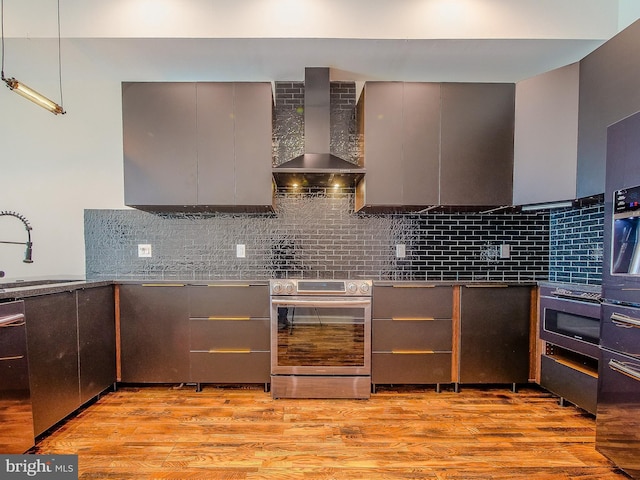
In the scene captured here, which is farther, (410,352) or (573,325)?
(410,352)

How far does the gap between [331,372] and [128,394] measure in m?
1.62

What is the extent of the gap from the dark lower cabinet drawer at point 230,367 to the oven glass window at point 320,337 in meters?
0.18

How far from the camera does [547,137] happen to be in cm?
236

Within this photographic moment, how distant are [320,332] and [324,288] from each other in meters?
0.35

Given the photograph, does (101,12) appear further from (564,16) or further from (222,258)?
(564,16)

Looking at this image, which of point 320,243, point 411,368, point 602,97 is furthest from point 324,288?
point 602,97

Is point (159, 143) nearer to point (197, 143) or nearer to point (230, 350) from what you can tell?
point (197, 143)

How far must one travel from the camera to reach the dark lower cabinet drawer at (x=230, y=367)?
8.07ft

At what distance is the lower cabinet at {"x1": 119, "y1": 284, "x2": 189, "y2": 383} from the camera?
8.07 feet

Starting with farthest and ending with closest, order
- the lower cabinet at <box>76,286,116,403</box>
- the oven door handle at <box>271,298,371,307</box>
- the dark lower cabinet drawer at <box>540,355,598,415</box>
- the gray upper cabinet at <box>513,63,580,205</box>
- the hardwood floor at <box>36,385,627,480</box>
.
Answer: the oven door handle at <box>271,298,371,307</box> < the gray upper cabinet at <box>513,63,580,205</box> < the lower cabinet at <box>76,286,116,403</box> < the dark lower cabinet drawer at <box>540,355,598,415</box> < the hardwood floor at <box>36,385,627,480</box>

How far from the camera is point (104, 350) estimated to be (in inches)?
91.7

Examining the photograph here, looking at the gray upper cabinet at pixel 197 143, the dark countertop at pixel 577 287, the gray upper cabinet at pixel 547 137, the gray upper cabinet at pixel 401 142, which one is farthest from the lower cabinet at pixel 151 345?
the gray upper cabinet at pixel 547 137

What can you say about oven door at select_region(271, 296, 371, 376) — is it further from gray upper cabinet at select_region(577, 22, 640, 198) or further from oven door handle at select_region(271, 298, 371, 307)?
gray upper cabinet at select_region(577, 22, 640, 198)

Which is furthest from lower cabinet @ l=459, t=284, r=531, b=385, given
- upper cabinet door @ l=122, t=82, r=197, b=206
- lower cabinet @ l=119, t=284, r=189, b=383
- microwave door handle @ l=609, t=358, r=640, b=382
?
upper cabinet door @ l=122, t=82, r=197, b=206
